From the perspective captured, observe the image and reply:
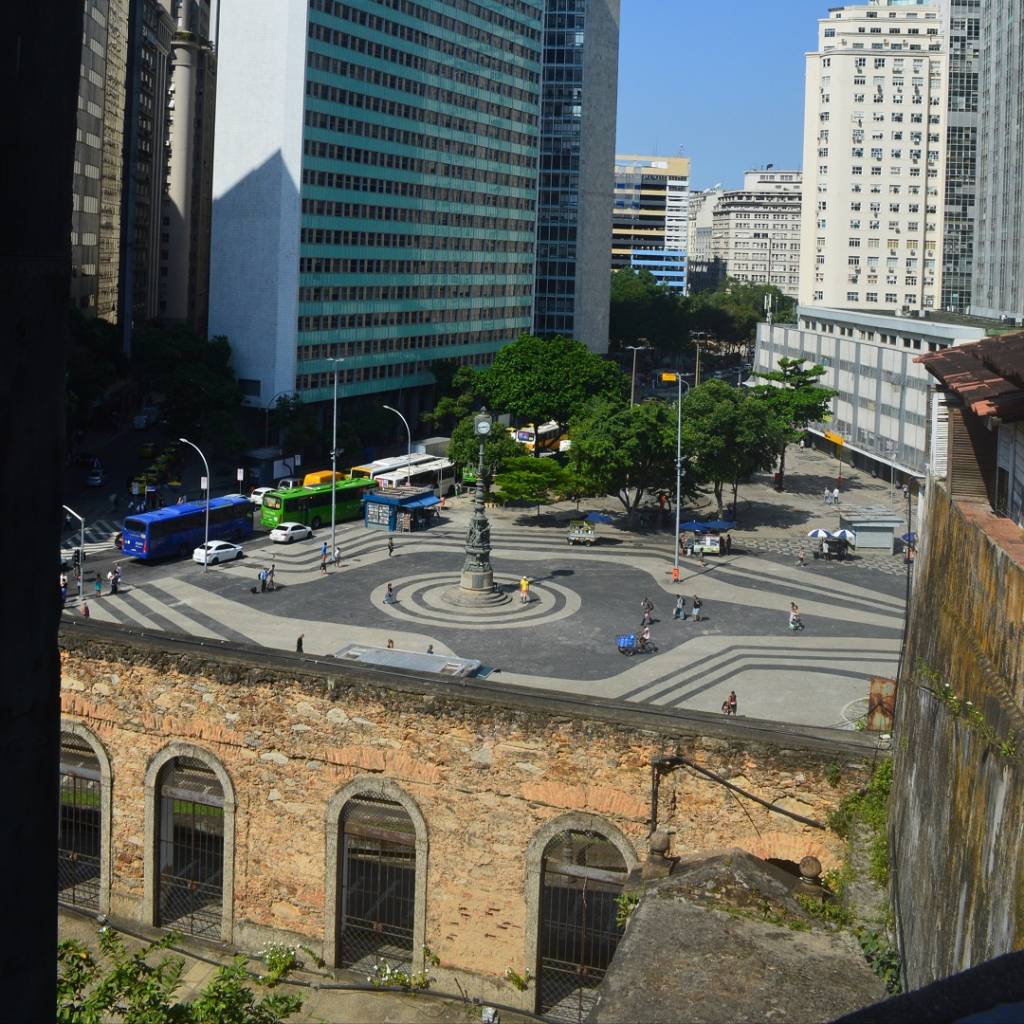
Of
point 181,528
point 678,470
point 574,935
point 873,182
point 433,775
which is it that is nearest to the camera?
point 433,775

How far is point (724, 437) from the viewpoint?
7012 cm

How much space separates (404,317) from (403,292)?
1821 mm

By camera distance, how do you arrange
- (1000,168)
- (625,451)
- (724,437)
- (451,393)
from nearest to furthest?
(625,451), (724,437), (1000,168), (451,393)

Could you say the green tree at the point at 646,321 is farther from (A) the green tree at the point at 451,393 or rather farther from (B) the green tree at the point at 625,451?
(B) the green tree at the point at 625,451

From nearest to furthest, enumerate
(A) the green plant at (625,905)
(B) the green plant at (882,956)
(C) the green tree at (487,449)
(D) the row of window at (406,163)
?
(B) the green plant at (882,956), (A) the green plant at (625,905), (C) the green tree at (487,449), (D) the row of window at (406,163)

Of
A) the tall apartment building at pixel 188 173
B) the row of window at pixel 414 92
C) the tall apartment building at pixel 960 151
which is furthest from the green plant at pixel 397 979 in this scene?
the tall apartment building at pixel 188 173

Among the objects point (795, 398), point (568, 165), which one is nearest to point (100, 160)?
point (568, 165)

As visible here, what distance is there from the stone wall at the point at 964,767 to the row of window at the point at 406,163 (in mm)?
74069

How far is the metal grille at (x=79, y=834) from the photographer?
79.2 ft

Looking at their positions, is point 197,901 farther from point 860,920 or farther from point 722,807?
point 860,920

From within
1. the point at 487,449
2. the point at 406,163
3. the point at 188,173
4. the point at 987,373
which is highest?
the point at 188,173

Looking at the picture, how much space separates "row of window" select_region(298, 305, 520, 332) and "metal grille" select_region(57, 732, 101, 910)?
62.2 m

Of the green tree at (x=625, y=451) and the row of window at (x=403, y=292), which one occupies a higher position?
the row of window at (x=403, y=292)

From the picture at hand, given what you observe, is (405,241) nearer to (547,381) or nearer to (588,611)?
(547,381)
